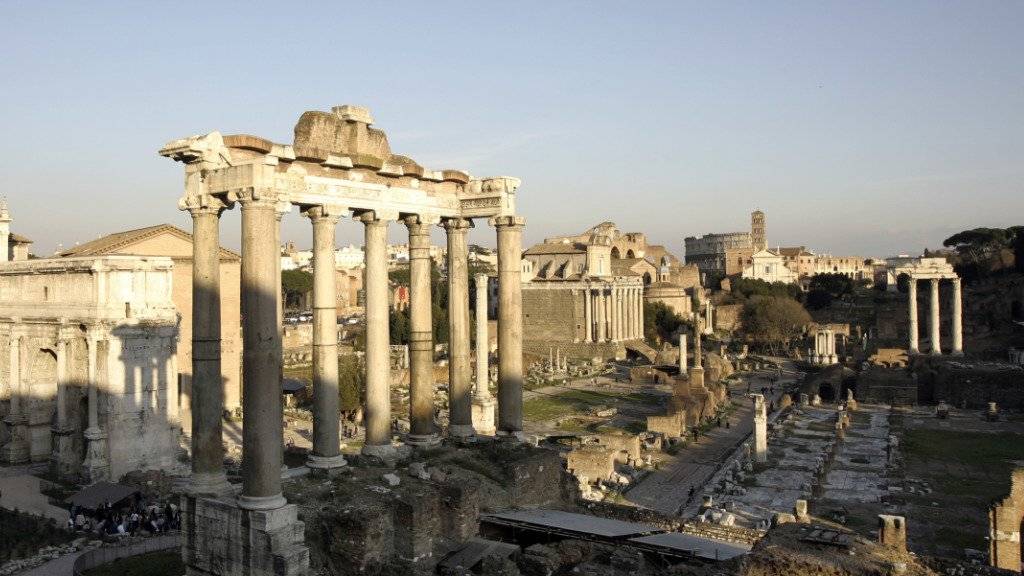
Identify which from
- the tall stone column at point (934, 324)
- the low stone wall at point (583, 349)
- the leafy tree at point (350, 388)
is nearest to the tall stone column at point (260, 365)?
the leafy tree at point (350, 388)

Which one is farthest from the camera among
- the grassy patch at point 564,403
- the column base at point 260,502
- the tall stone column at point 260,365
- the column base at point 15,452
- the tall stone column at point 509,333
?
the grassy patch at point 564,403

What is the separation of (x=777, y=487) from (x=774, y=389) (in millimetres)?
27838

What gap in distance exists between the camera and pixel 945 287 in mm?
73938

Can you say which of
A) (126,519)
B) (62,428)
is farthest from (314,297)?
(62,428)

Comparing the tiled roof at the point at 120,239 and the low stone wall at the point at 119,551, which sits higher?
the tiled roof at the point at 120,239

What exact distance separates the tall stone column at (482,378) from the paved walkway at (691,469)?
4876mm

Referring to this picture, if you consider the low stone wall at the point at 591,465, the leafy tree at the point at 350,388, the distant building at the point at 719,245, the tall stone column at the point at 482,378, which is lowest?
the low stone wall at the point at 591,465

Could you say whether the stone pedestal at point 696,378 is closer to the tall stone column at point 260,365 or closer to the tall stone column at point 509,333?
the tall stone column at point 509,333

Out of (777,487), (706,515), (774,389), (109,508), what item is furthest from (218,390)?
(774,389)

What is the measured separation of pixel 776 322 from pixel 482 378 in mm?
48171

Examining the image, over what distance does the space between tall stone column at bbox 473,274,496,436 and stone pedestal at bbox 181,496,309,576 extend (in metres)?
11.9

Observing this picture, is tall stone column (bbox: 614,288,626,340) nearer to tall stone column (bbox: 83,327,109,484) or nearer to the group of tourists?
tall stone column (bbox: 83,327,109,484)

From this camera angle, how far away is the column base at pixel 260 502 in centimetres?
1012

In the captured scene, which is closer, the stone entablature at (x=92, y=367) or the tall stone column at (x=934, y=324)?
the stone entablature at (x=92, y=367)
